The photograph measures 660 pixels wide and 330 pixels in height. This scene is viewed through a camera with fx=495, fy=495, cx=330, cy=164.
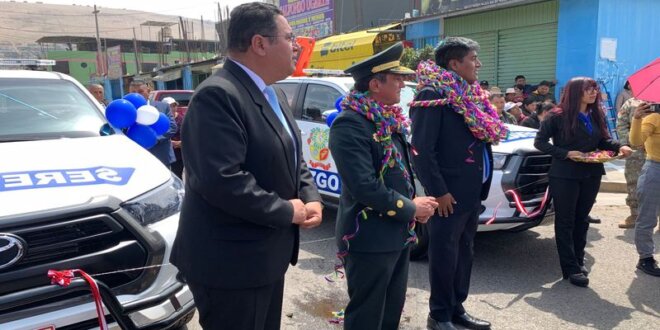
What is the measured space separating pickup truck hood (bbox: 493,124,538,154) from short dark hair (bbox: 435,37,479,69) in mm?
Answer: 1494

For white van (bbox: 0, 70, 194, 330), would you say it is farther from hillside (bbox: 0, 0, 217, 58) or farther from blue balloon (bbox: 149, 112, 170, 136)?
hillside (bbox: 0, 0, 217, 58)

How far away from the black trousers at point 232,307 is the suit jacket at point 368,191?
0.75m

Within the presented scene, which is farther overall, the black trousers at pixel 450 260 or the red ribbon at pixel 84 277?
the black trousers at pixel 450 260

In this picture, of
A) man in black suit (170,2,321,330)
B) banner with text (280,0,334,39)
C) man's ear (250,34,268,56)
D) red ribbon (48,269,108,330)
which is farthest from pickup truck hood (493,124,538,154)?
banner with text (280,0,334,39)

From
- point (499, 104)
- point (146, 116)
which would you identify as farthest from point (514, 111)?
point (146, 116)

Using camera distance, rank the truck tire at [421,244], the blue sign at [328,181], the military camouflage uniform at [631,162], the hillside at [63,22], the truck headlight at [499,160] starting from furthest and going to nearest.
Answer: the hillside at [63,22], the military camouflage uniform at [631,162], the blue sign at [328,181], the truck tire at [421,244], the truck headlight at [499,160]

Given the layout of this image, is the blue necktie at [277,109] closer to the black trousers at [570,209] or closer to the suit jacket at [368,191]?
the suit jacket at [368,191]

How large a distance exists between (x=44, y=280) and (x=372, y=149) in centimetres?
168

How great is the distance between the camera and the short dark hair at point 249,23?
1882 mm

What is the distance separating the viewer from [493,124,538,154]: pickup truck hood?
461cm

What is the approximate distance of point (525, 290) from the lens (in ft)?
13.9

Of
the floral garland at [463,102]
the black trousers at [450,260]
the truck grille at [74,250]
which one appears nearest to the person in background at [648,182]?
the floral garland at [463,102]

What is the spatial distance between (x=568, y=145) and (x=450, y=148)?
1545 millimetres

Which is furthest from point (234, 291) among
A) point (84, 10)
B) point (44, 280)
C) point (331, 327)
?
point (84, 10)
